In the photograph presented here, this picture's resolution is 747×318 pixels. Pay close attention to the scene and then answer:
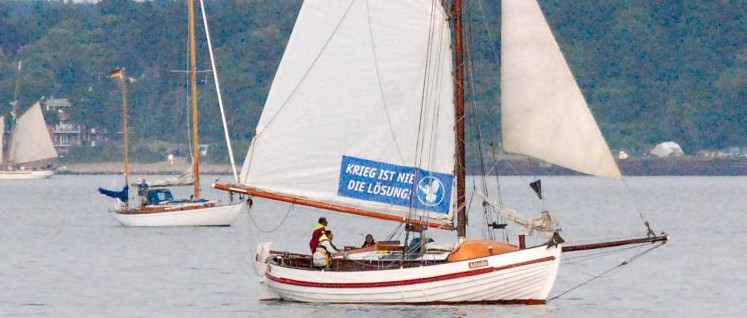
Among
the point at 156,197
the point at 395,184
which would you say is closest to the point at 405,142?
the point at 395,184

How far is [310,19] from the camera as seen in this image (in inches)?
1844

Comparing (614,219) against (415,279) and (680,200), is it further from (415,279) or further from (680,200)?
(415,279)

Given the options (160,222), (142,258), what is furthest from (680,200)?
(142,258)

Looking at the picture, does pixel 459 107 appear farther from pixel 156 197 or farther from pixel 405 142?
pixel 156 197

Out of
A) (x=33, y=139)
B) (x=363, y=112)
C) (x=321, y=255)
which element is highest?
(x=33, y=139)

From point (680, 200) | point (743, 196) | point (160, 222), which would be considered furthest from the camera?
point (743, 196)

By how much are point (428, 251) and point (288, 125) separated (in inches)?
176

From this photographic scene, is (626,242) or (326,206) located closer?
(626,242)

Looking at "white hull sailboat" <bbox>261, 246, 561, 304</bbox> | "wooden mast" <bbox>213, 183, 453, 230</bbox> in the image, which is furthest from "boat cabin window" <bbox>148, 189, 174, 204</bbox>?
"white hull sailboat" <bbox>261, 246, 561, 304</bbox>

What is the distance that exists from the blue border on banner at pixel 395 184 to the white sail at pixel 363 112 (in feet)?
0.07

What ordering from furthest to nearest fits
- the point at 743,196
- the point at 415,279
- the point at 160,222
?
1. the point at 743,196
2. the point at 160,222
3. the point at 415,279

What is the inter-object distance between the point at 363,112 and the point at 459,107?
2.32 m

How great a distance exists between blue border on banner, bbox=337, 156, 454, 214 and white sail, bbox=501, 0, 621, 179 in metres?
2.27

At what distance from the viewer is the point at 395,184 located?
151 ft
